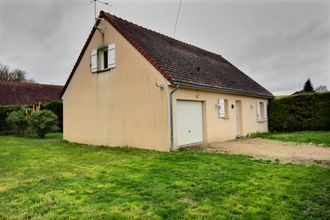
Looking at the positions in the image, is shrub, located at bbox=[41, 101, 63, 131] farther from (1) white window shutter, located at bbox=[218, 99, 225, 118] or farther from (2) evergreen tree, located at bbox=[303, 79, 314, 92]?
(2) evergreen tree, located at bbox=[303, 79, 314, 92]

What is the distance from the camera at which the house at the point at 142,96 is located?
11461 millimetres

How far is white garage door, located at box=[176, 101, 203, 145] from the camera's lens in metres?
11.8

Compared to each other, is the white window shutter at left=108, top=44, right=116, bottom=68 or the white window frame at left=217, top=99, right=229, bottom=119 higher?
the white window shutter at left=108, top=44, right=116, bottom=68

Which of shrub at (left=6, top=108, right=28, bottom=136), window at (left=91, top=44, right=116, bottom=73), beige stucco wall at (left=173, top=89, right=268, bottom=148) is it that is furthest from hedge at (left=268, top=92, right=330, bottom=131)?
shrub at (left=6, top=108, right=28, bottom=136)

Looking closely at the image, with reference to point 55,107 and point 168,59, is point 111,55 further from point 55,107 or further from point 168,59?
point 55,107

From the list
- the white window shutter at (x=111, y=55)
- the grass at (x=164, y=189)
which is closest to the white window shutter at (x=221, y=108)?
the grass at (x=164, y=189)

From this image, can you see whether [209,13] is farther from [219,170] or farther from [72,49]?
[72,49]

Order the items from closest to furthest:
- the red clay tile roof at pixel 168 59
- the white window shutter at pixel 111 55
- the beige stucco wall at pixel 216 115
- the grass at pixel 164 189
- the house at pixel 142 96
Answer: the grass at pixel 164 189, the house at pixel 142 96, the red clay tile roof at pixel 168 59, the beige stucco wall at pixel 216 115, the white window shutter at pixel 111 55

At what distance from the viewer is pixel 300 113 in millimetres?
19438

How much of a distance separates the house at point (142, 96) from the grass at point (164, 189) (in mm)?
2681

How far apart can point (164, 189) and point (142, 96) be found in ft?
21.5

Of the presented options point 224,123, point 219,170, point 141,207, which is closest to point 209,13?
point 224,123

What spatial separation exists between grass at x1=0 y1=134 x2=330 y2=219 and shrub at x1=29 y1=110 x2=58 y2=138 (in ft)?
29.3

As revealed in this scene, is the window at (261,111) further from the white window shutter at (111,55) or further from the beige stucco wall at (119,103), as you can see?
the white window shutter at (111,55)
